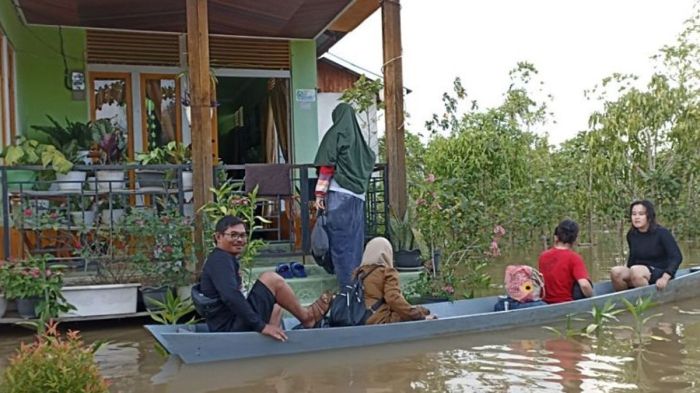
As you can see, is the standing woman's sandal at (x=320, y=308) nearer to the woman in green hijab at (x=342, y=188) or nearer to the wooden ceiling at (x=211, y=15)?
the woman in green hijab at (x=342, y=188)

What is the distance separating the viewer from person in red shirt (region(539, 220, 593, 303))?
21.4 feet

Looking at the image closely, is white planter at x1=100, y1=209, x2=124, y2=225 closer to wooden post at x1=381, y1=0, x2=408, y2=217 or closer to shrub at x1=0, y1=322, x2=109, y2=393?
wooden post at x1=381, y1=0, x2=408, y2=217

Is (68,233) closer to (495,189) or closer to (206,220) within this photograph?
(206,220)

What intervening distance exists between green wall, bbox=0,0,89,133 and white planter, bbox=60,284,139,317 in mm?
3561

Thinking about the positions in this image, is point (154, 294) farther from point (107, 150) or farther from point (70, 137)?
point (70, 137)

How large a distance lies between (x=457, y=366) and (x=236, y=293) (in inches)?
64.3

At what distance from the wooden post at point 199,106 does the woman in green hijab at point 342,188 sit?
3.50 feet

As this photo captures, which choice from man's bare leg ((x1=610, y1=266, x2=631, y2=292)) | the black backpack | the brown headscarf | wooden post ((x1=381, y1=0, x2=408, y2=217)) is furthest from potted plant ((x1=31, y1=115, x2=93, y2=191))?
man's bare leg ((x1=610, y1=266, x2=631, y2=292))

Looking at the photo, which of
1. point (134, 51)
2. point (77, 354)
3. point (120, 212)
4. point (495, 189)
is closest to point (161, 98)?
point (134, 51)

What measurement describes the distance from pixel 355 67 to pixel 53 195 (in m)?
7.66

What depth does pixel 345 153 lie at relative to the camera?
6746 mm

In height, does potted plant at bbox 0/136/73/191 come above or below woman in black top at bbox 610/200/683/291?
above

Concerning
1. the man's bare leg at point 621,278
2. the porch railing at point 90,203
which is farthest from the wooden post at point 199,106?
the man's bare leg at point 621,278

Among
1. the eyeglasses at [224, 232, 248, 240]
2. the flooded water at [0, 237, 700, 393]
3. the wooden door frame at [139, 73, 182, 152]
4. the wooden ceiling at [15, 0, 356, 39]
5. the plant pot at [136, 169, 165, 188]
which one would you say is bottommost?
the flooded water at [0, 237, 700, 393]
